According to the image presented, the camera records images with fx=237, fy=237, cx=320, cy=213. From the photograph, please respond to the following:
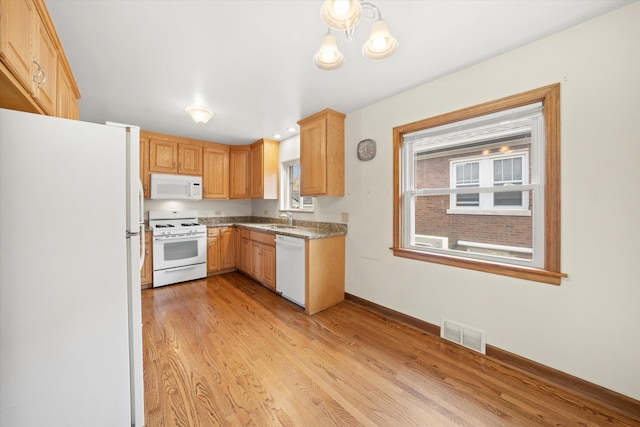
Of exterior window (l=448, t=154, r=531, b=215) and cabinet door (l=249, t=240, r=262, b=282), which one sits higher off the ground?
exterior window (l=448, t=154, r=531, b=215)

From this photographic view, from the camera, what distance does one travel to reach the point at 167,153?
406cm

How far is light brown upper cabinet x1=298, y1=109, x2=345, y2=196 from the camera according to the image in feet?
9.90

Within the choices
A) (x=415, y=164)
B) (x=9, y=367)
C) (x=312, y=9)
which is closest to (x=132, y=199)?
(x=9, y=367)

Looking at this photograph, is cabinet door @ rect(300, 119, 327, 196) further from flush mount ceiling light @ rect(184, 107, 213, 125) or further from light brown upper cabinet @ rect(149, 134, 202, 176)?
light brown upper cabinet @ rect(149, 134, 202, 176)

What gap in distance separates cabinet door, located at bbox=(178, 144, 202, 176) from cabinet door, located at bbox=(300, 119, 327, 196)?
7.37ft

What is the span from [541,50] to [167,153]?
4.84 m

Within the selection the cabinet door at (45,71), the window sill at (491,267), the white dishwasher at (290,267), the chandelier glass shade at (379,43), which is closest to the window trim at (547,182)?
the window sill at (491,267)

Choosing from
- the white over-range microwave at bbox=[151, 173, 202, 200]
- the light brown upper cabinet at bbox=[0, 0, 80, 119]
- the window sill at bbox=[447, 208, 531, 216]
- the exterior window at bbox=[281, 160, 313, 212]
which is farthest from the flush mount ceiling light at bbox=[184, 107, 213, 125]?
the window sill at bbox=[447, 208, 531, 216]

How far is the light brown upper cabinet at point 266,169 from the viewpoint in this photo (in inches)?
173

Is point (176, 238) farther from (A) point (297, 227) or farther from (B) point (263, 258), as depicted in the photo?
(A) point (297, 227)

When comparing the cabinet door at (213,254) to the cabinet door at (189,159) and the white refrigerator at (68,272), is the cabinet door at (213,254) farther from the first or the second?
the white refrigerator at (68,272)

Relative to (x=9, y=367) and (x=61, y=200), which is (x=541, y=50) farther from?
(x=9, y=367)

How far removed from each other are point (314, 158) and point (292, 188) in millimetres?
1434

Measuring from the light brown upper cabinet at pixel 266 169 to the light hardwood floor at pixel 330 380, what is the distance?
2387 mm
